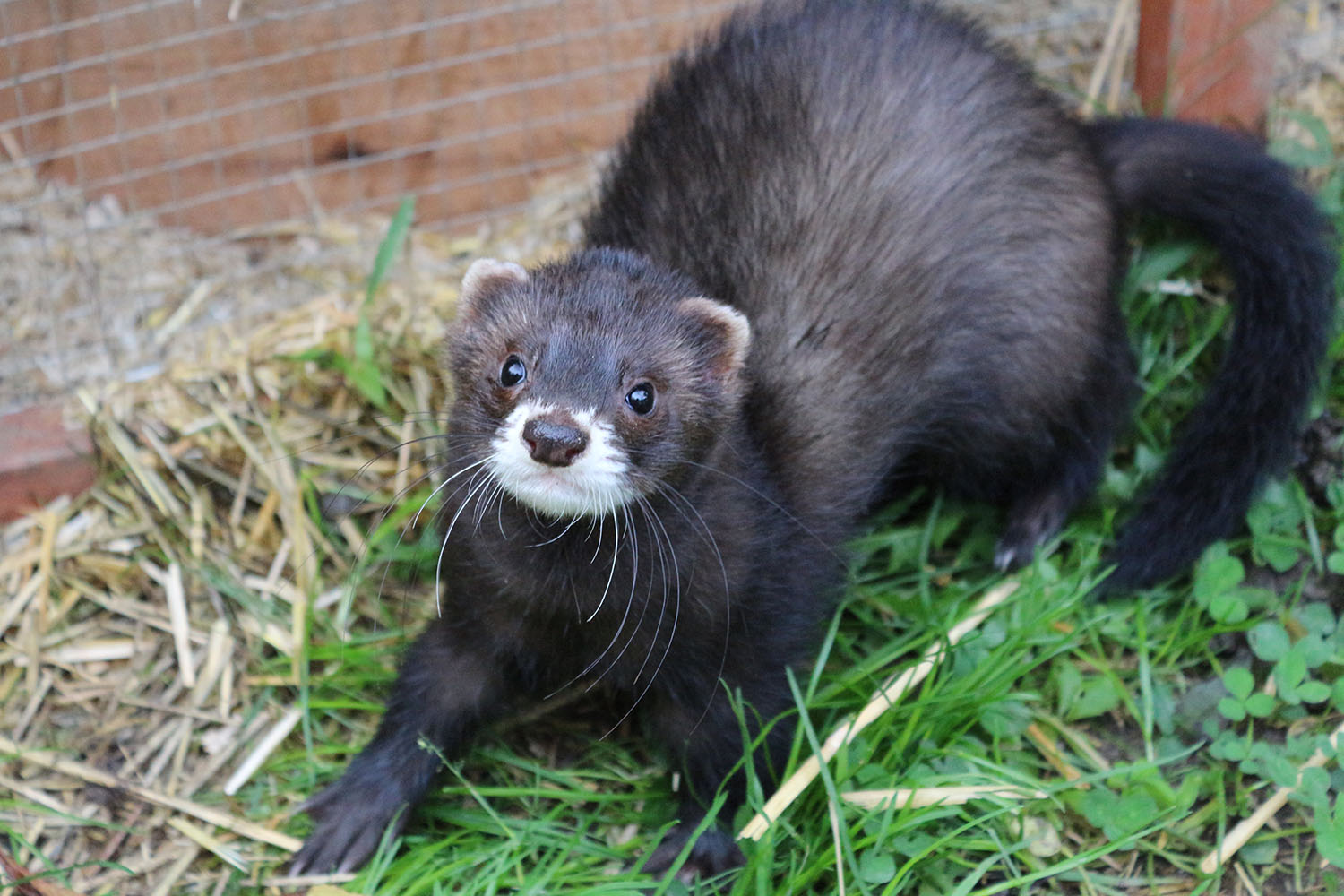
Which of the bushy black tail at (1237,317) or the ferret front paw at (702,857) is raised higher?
the bushy black tail at (1237,317)

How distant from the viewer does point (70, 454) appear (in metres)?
3.30

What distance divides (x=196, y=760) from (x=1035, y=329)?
6.51ft

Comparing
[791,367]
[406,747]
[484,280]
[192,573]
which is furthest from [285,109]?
[406,747]

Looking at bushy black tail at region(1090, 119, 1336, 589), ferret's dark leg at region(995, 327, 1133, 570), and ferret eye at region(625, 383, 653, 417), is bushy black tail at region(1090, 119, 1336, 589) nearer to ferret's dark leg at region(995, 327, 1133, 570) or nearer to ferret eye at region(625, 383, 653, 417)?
ferret's dark leg at region(995, 327, 1133, 570)

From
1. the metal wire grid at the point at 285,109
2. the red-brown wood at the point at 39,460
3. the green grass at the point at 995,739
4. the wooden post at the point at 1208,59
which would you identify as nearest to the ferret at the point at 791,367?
the green grass at the point at 995,739

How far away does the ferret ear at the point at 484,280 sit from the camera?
8.21 ft

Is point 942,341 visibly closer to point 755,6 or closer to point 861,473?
point 861,473

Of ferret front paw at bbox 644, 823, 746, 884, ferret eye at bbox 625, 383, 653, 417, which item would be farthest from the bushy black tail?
ferret eye at bbox 625, 383, 653, 417

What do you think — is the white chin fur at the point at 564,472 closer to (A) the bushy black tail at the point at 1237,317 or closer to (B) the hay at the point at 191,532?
(B) the hay at the point at 191,532

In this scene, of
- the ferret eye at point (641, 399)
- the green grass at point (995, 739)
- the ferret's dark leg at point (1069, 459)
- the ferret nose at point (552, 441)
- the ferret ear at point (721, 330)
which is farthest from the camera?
the ferret's dark leg at point (1069, 459)

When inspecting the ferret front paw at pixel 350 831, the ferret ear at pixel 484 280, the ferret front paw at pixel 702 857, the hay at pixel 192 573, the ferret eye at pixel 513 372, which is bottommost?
the ferret front paw at pixel 702 857

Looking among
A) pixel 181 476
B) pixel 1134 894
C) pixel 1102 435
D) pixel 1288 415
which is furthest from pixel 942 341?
pixel 181 476

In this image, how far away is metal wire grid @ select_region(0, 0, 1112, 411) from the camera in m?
3.53

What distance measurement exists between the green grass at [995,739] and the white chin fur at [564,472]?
2.32 feet
